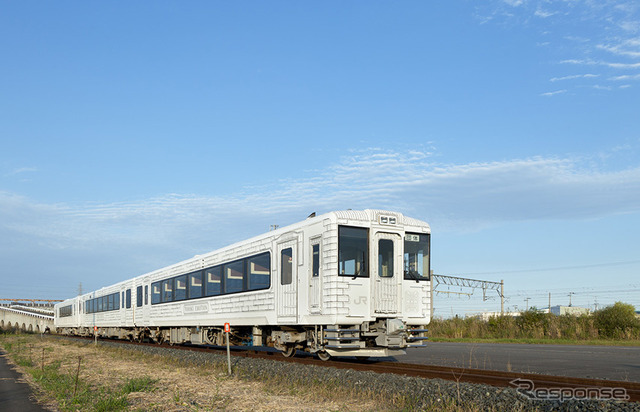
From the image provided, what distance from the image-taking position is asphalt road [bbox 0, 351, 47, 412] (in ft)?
37.2

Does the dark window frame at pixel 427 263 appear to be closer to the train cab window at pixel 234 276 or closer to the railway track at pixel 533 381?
the railway track at pixel 533 381

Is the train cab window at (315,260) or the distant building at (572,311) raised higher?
the train cab window at (315,260)

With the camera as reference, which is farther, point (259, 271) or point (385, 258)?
point (259, 271)

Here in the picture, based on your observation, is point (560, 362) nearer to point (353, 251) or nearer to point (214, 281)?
point (353, 251)

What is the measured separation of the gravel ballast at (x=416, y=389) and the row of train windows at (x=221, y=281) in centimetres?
260

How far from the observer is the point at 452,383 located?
10664 mm

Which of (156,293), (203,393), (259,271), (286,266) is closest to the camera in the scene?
(203,393)

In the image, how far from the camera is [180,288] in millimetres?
24312

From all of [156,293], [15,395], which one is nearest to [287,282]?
[15,395]

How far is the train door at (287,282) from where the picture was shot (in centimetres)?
1550

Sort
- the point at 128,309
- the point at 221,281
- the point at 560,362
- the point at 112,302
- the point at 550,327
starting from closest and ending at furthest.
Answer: the point at 560,362, the point at 221,281, the point at 550,327, the point at 128,309, the point at 112,302

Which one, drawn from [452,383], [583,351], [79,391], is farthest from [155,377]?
[583,351]

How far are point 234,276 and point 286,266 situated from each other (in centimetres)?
369

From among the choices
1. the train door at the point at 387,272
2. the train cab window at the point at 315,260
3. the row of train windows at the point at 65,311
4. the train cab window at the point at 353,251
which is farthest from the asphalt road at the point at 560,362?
the row of train windows at the point at 65,311
